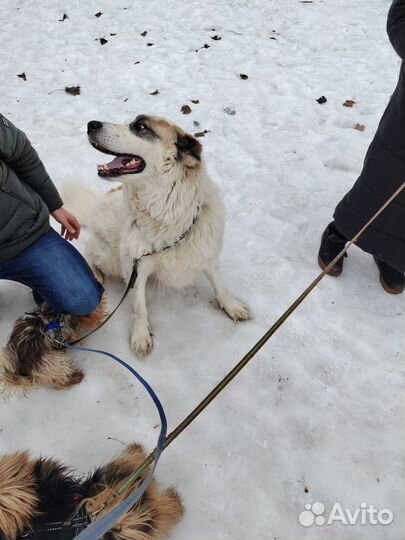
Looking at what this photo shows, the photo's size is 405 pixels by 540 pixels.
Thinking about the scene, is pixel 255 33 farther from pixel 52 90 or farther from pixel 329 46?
pixel 52 90

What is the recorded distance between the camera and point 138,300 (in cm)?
244

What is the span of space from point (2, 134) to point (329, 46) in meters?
4.79

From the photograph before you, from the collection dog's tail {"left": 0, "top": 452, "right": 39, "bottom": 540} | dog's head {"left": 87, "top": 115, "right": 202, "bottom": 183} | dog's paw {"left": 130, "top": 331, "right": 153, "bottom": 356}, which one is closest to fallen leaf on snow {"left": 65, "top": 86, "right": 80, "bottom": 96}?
dog's head {"left": 87, "top": 115, "right": 202, "bottom": 183}

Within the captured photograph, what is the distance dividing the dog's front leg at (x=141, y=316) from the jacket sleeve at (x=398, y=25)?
1.68 m

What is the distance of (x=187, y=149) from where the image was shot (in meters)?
2.05

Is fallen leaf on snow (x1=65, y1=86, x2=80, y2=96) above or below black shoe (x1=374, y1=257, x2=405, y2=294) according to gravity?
above

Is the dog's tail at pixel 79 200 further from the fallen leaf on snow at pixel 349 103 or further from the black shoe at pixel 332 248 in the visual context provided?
the fallen leaf on snow at pixel 349 103

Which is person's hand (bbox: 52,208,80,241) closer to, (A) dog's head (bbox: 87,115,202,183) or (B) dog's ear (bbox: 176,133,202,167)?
(A) dog's head (bbox: 87,115,202,183)

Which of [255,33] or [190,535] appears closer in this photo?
[190,535]

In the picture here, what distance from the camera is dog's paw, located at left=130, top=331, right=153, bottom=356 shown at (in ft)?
7.78

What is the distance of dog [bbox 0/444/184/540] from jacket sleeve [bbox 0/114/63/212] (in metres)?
1.39

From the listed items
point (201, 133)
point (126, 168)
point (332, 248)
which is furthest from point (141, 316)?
point (201, 133)

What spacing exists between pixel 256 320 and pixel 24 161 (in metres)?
1.66

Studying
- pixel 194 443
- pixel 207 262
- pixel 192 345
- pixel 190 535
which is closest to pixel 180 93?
pixel 207 262
